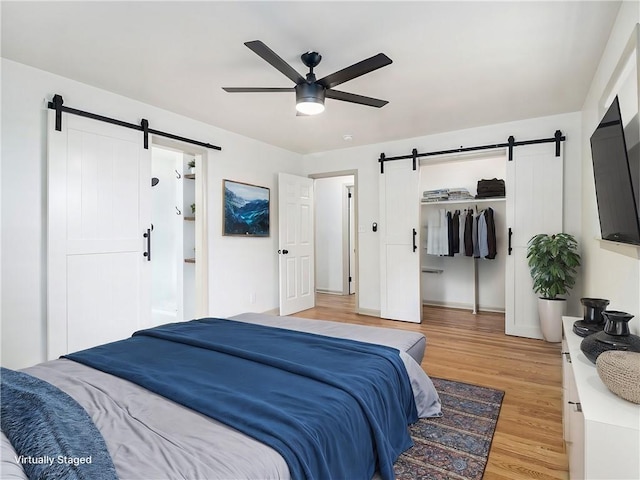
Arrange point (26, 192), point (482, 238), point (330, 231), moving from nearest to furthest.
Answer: point (26, 192) → point (482, 238) → point (330, 231)

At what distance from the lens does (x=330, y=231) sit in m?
7.20

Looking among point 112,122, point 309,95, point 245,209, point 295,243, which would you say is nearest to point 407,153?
point 295,243

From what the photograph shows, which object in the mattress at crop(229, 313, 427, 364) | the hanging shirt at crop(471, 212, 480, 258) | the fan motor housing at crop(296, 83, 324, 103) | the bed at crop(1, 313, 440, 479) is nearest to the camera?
the bed at crop(1, 313, 440, 479)

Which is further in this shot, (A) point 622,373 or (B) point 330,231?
(B) point 330,231

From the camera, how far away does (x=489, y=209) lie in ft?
16.4

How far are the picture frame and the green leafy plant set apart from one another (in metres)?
3.36

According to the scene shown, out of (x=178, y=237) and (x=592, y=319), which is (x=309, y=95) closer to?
(x=592, y=319)

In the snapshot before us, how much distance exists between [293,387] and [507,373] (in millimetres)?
2396

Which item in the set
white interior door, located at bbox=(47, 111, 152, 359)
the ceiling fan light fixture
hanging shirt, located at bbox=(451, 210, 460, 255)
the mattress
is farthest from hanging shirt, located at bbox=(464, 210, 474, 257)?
white interior door, located at bbox=(47, 111, 152, 359)

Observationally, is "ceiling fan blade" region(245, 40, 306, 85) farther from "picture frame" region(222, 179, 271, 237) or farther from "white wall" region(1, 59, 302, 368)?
"picture frame" region(222, 179, 271, 237)

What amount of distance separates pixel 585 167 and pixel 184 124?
4.27 metres

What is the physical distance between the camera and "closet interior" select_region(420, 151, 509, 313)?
530cm

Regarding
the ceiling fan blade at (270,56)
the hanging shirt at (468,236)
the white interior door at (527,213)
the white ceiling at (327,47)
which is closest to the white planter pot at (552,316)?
the white interior door at (527,213)

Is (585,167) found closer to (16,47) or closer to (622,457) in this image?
(622,457)
